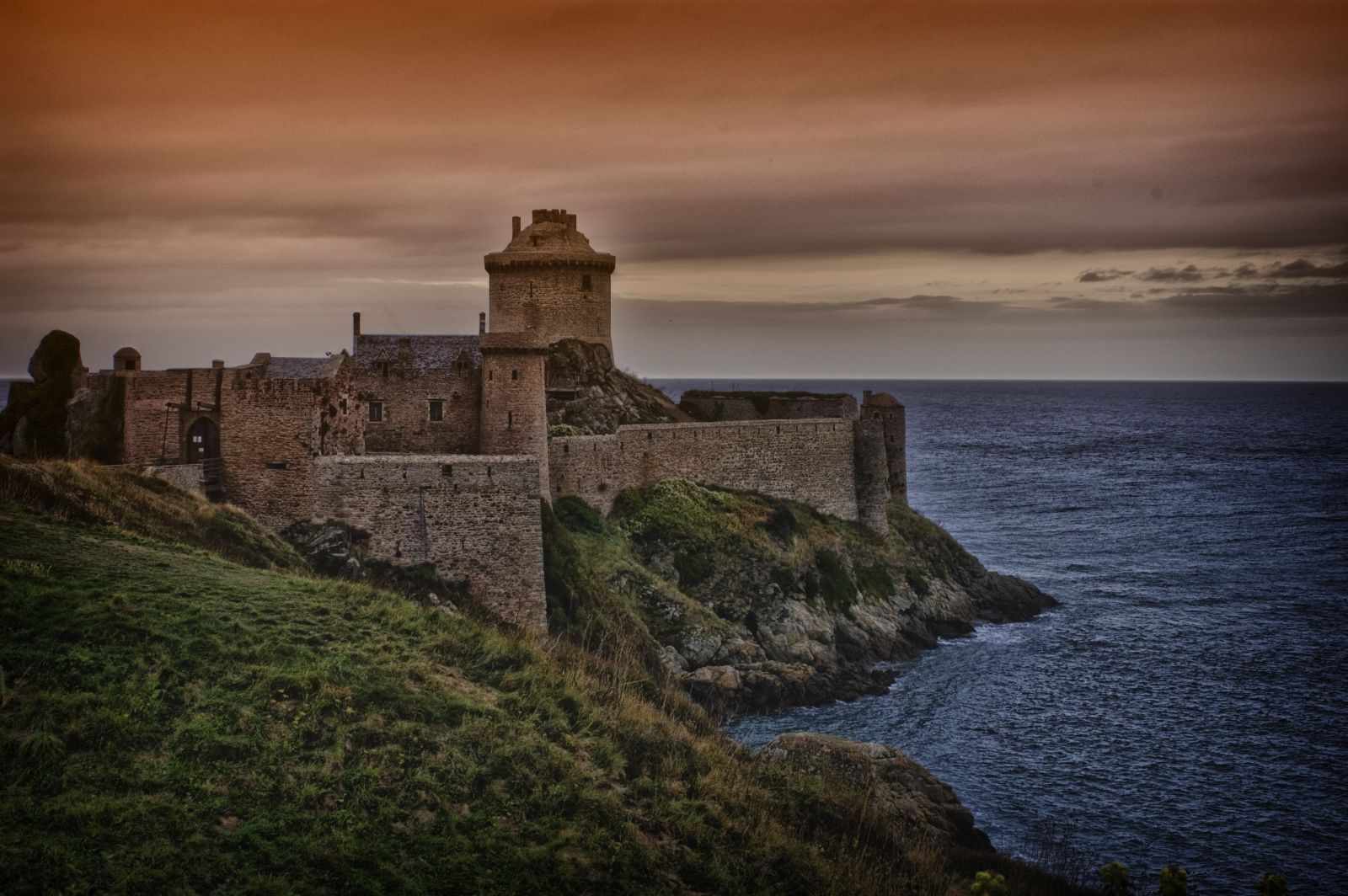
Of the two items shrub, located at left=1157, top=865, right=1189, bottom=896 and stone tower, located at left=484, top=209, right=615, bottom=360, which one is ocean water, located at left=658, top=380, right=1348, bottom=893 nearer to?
shrub, located at left=1157, top=865, right=1189, bottom=896

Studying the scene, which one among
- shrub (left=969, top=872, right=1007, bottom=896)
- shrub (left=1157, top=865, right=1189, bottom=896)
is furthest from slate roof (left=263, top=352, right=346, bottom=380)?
shrub (left=1157, top=865, right=1189, bottom=896)

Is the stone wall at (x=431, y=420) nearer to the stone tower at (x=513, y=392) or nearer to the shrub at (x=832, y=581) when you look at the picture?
the stone tower at (x=513, y=392)

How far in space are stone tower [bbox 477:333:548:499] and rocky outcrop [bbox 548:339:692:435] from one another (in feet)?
17.2

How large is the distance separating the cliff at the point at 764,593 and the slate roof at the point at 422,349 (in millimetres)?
6697

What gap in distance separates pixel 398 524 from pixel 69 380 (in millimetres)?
16781

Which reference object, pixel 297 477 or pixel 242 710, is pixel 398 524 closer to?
pixel 297 477

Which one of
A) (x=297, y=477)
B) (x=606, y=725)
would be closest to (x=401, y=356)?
(x=297, y=477)

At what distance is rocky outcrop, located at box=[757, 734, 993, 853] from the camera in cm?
2494

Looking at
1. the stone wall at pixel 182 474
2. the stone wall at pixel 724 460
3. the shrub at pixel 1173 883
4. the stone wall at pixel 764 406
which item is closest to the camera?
the shrub at pixel 1173 883

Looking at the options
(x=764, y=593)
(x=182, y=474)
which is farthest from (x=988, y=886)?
(x=764, y=593)

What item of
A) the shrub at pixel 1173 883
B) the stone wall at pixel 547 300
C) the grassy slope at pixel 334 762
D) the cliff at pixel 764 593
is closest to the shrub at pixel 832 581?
the cliff at pixel 764 593

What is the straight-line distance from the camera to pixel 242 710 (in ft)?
59.1

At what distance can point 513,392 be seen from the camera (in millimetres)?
38531

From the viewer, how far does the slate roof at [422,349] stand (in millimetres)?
40188
